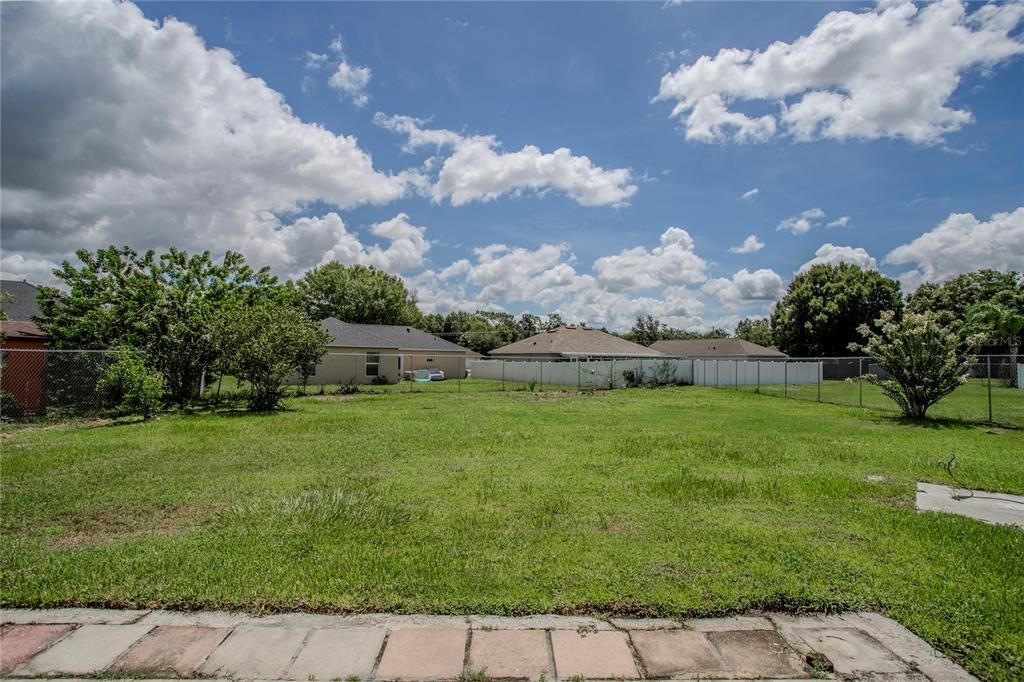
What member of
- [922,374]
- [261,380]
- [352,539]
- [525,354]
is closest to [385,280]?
[525,354]

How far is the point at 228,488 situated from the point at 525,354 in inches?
1197

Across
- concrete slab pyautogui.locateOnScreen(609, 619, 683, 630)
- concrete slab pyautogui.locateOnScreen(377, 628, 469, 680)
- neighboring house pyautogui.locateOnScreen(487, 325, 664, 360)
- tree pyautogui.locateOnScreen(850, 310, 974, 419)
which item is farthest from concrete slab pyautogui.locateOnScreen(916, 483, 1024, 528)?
neighboring house pyautogui.locateOnScreen(487, 325, 664, 360)

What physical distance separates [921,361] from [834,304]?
30422 millimetres

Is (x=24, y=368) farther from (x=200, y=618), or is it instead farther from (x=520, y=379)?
(x=520, y=379)

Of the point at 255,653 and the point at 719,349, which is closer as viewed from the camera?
the point at 255,653

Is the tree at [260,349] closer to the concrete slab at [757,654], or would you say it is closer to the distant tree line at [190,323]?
the distant tree line at [190,323]

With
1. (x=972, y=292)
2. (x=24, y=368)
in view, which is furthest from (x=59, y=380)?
(x=972, y=292)

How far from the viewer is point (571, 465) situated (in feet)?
22.4

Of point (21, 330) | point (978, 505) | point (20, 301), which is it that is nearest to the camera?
point (978, 505)

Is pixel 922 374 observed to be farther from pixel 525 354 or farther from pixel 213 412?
pixel 525 354

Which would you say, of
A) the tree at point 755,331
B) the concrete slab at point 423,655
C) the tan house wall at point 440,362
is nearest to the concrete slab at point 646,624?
the concrete slab at point 423,655

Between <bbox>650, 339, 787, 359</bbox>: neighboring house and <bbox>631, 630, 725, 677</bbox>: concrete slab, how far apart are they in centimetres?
3738

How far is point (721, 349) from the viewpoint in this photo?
137 feet

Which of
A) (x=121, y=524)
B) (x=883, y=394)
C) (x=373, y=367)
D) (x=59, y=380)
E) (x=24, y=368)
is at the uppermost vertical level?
(x=24, y=368)
